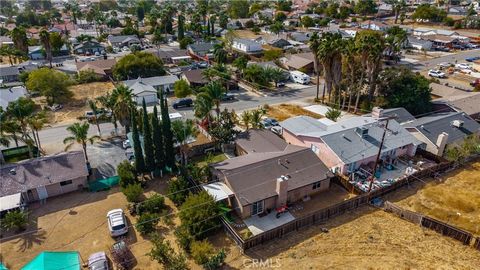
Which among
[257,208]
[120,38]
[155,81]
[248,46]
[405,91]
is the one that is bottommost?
[257,208]

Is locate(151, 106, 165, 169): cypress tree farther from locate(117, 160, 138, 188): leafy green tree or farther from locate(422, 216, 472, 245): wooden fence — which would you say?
locate(422, 216, 472, 245): wooden fence

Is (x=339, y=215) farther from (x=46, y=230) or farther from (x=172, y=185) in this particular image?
(x=46, y=230)

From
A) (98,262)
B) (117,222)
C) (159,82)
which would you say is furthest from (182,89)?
(98,262)

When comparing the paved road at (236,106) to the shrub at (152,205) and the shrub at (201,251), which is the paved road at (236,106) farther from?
the shrub at (201,251)

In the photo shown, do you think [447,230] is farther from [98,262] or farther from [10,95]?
[10,95]

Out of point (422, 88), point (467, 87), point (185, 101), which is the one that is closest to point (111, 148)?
point (185, 101)

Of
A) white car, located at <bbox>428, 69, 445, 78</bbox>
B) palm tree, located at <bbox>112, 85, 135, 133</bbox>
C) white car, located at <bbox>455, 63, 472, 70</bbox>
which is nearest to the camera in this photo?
palm tree, located at <bbox>112, 85, 135, 133</bbox>

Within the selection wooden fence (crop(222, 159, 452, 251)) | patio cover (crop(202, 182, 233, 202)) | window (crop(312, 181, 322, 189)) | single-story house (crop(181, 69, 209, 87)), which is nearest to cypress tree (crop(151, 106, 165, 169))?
patio cover (crop(202, 182, 233, 202))
